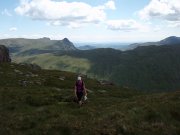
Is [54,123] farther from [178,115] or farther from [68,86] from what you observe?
[68,86]

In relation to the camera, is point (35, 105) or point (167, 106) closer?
point (167, 106)

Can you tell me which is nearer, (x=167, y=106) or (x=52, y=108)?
(x=167, y=106)

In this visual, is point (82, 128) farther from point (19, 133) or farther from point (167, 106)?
point (167, 106)

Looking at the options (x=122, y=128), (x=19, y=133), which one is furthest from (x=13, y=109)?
(x=122, y=128)

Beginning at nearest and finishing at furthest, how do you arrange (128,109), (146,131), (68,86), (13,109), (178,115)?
(146,131), (178,115), (128,109), (13,109), (68,86)

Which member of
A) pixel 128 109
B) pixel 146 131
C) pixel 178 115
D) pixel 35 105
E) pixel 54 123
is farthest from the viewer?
pixel 35 105

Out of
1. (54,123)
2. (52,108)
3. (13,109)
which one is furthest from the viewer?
(13,109)

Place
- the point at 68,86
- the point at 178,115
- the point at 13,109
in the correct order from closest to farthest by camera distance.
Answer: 1. the point at 178,115
2. the point at 13,109
3. the point at 68,86

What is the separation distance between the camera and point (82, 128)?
20.9 m

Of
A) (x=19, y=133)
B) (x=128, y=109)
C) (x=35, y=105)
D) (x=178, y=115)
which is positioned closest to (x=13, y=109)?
(x=35, y=105)

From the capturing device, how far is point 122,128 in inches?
819

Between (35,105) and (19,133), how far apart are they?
11247 millimetres

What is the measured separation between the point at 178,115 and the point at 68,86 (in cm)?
4683

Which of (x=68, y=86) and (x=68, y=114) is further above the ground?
(x=68, y=114)
